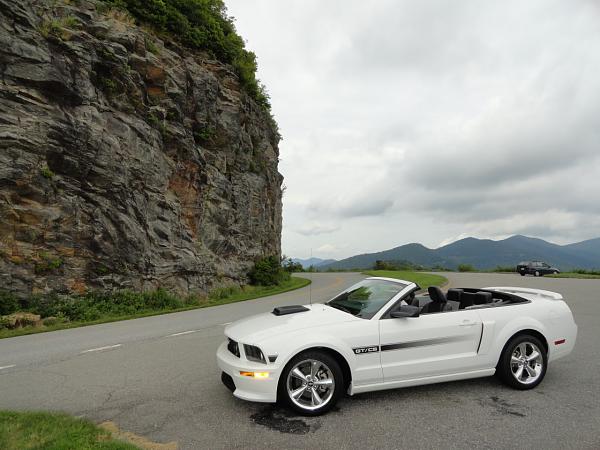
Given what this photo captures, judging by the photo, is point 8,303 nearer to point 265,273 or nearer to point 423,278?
point 265,273

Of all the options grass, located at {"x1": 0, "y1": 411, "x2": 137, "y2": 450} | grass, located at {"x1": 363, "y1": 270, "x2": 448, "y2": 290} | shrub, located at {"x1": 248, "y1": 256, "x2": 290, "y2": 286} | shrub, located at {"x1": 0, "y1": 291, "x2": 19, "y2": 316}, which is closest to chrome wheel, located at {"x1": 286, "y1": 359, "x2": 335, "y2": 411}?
grass, located at {"x1": 0, "y1": 411, "x2": 137, "y2": 450}

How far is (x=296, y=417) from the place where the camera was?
14.0 ft

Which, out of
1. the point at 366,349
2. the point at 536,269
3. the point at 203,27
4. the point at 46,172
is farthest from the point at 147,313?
the point at 536,269

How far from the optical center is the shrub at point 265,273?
26.1m

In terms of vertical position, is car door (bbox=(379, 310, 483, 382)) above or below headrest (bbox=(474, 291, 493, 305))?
below

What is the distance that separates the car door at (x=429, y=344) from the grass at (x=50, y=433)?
9.35 ft

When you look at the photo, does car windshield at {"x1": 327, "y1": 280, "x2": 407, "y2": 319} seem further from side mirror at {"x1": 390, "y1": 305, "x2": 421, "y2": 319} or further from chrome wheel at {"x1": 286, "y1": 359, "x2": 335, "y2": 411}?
chrome wheel at {"x1": 286, "y1": 359, "x2": 335, "y2": 411}

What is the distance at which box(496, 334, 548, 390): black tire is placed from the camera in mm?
5055

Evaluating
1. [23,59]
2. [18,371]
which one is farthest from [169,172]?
[18,371]

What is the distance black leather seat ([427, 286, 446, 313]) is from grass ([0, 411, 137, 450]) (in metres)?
3.98

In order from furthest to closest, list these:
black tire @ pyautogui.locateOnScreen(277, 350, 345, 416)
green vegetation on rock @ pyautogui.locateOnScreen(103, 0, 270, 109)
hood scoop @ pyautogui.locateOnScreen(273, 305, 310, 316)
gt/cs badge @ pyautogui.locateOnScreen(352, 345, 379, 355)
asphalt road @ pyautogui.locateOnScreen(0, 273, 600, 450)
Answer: green vegetation on rock @ pyautogui.locateOnScreen(103, 0, 270, 109), hood scoop @ pyautogui.locateOnScreen(273, 305, 310, 316), gt/cs badge @ pyautogui.locateOnScreen(352, 345, 379, 355), black tire @ pyautogui.locateOnScreen(277, 350, 345, 416), asphalt road @ pyautogui.locateOnScreen(0, 273, 600, 450)

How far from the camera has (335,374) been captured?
4359mm

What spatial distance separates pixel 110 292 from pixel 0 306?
12.7 feet

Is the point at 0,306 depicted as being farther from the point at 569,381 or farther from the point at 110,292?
the point at 569,381
